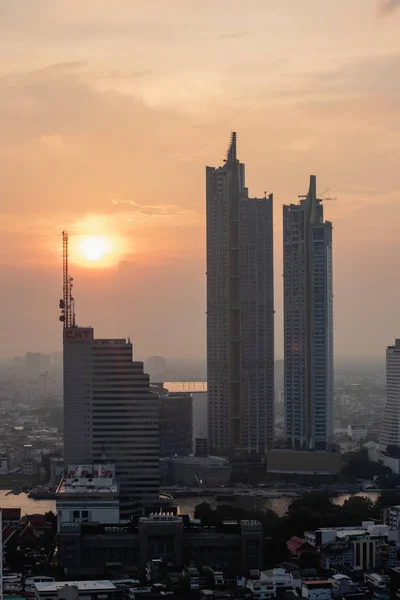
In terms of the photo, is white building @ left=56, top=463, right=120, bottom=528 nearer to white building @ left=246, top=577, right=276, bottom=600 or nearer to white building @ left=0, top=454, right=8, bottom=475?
white building @ left=246, top=577, right=276, bottom=600

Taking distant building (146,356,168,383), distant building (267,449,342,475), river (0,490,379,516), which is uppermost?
distant building (146,356,168,383)

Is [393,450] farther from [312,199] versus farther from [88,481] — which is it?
[88,481]

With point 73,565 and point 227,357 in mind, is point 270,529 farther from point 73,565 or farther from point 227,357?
point 227,357

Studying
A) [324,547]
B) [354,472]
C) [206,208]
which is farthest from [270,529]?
[206,208]

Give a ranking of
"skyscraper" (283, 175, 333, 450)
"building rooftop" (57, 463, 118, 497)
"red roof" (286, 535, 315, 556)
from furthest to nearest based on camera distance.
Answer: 1. "skyscraper" (283, 175, 333, 450)
2. "building rooftop" (57, 463, 118, 497)
3. "red roof" (286, 535, 315, 556)

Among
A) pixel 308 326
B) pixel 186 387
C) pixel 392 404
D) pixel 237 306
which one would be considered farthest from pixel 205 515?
pixel 186 387

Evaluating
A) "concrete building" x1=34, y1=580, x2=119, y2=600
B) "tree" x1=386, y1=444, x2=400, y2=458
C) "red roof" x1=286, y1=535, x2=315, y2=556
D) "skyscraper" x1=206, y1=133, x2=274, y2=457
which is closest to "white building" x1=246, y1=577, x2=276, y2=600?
"concrete building" x1=34, y1=580, x2=119, y2=600

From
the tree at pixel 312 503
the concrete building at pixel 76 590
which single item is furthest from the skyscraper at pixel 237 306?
the concrete building at pixel 76 590
